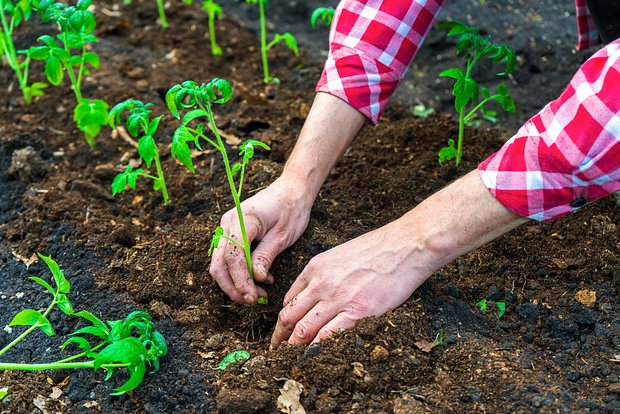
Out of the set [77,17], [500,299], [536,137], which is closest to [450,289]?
[500,299]

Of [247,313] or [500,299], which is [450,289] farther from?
[247,313]

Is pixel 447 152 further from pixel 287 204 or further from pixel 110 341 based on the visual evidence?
pixel 110 341

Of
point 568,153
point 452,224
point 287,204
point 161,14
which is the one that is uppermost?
point 568,153

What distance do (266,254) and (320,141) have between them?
1.53ft

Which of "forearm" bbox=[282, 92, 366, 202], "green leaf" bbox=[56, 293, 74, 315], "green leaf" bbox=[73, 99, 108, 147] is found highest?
"forearm" bbox=[282, 92, 366, 202]

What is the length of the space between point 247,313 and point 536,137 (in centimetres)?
114

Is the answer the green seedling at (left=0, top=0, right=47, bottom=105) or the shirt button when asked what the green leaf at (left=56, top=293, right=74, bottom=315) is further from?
the green seedling at (left=0, top=0, right=47, bottom=105)

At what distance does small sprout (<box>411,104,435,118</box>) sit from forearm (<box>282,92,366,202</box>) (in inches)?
46.3

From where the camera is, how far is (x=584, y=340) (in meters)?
2.38

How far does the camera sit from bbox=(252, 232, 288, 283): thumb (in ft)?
8.38

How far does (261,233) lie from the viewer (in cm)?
261

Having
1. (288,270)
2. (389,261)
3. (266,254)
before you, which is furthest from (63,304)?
(389,261)

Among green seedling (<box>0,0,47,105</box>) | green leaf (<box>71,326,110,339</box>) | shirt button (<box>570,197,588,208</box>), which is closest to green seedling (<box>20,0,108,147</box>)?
green seedling (<box>0,0,47,105</box>)

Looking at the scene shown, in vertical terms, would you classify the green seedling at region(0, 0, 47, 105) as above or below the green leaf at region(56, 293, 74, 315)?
below
